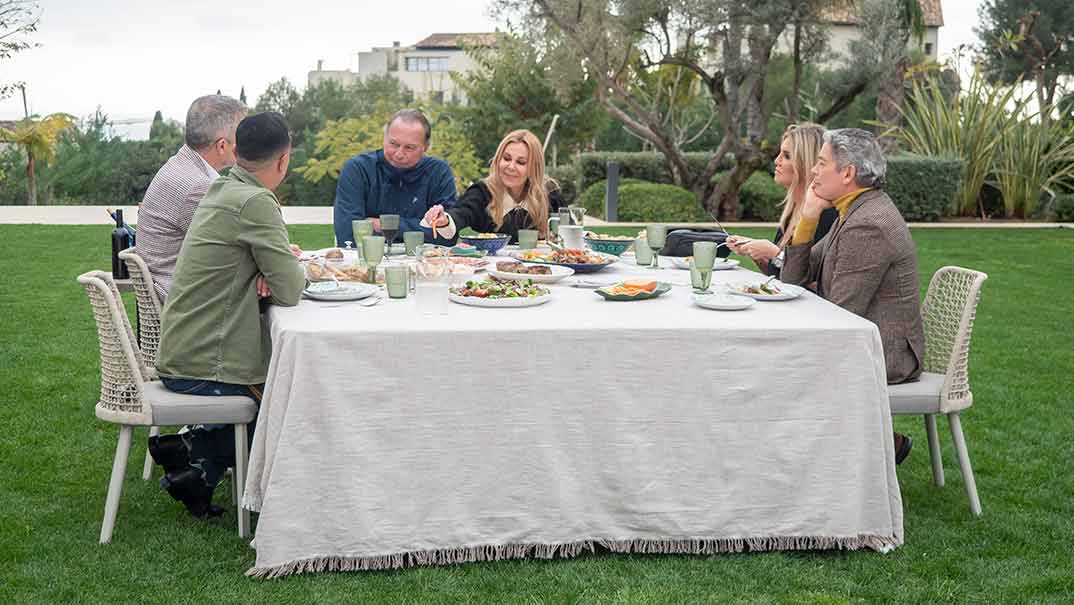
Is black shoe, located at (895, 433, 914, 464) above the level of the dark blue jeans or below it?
below

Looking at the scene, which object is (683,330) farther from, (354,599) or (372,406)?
(354,599)

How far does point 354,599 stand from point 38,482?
5.53ft

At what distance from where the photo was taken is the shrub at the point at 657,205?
15750 millimetres

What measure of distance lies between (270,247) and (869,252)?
5.95 ft

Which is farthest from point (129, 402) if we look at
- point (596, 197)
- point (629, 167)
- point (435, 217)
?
point (629, 167)

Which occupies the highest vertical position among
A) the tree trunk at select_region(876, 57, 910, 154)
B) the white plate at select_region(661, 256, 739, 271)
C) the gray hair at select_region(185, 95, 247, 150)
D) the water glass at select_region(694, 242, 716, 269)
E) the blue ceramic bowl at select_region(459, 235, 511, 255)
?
the tree trunk at select_region(876, 57, 910, 154)

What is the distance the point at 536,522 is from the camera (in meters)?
3.11

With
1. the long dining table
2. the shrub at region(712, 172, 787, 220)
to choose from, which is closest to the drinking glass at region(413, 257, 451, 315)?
the long dining table

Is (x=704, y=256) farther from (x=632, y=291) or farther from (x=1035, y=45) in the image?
(x=1035, y=45)

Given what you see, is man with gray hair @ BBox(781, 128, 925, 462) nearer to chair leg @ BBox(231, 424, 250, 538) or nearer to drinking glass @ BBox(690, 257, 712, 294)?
drinking glass @ BBox(690, 257, 712, 294)

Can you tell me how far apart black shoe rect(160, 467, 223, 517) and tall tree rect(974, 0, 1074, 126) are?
95.7ft

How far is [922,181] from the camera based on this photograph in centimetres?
1584

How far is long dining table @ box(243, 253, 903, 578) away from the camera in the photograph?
9.68ft

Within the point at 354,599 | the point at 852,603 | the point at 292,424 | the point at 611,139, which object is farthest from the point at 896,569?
the point at 611,139
